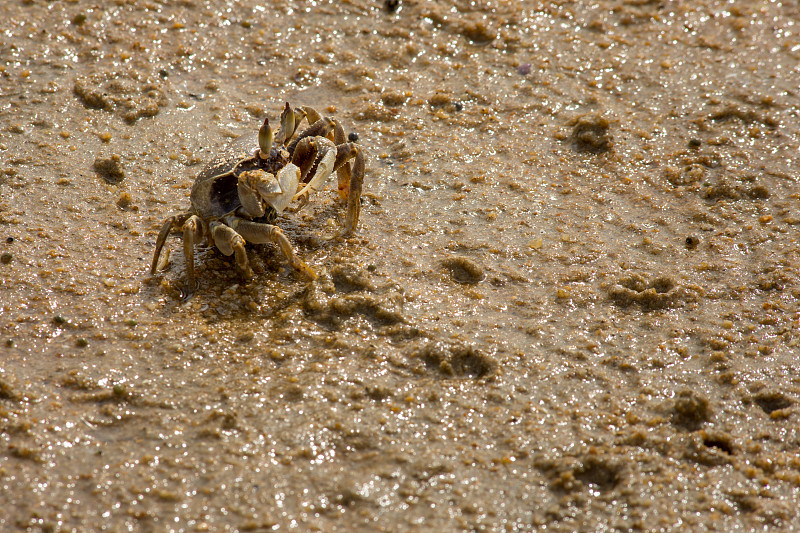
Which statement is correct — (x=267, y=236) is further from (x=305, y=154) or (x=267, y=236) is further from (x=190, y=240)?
(x=305, y=154)

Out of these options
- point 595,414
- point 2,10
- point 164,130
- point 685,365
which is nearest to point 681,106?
point 685,365

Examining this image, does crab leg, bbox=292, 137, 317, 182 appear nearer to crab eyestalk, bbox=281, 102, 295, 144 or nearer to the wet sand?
crab eyestalk, bbox=281, 102, 295, 144

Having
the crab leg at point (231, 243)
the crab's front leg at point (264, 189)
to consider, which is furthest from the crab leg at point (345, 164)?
the crab leg at point (231, 243)

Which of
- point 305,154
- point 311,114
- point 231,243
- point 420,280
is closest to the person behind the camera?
point 231,243

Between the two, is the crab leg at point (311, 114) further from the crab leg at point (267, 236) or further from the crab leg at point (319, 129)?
the crab leg at point (267, 236)

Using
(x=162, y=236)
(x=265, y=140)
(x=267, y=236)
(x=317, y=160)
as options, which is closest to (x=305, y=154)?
(x=317, y=160)

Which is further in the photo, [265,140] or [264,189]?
[265,140]

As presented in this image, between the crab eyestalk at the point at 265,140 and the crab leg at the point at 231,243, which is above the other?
the crab eyestalk at the point at 265,140
